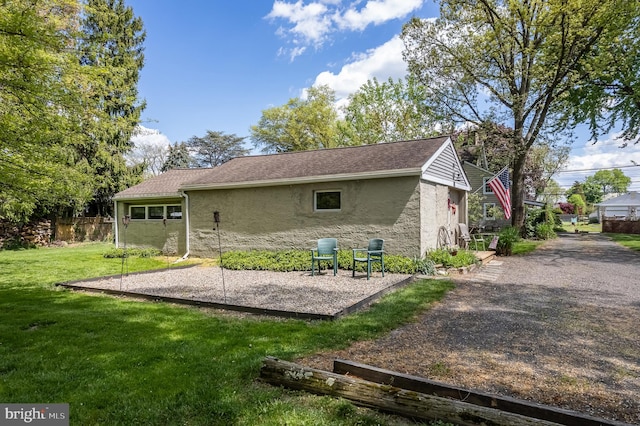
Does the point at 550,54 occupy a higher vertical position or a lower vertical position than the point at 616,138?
higher

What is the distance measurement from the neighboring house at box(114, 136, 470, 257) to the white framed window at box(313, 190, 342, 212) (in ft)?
0.11

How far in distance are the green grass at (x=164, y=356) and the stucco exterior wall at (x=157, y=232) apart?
7.31m

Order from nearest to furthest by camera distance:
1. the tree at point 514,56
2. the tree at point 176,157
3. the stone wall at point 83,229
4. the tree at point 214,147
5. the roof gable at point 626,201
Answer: the tree at point 514,56, the stone wall at point 83,229, the tree at point 176,157, the roof gable at point 626,201, the tree at point 214,147

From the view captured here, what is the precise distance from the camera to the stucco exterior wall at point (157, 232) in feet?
49.1

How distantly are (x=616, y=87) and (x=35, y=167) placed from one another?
21.6 metres

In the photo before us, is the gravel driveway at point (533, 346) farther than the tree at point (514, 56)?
No

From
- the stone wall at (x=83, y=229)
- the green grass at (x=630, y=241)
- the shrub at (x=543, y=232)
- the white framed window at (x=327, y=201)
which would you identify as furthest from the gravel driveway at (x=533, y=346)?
the stone wall at (x=83, y=229)

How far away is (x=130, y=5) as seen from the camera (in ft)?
83.0

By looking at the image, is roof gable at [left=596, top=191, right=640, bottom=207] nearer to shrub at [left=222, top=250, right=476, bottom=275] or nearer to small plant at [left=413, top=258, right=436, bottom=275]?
small plant at [left=413, top=258, right=436, bottom=275]

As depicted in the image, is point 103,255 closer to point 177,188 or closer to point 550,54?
point 177,188

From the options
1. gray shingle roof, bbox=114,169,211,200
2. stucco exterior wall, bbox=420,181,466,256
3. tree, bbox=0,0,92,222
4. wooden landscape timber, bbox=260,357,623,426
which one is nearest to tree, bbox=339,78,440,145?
stucco exterior wall, bbox=420,181,466,256

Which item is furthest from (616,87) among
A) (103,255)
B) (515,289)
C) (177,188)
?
(103,255)

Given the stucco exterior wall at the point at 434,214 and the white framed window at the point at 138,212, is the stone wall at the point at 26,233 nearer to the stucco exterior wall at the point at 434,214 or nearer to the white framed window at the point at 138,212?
the white framed window at the point at 138,212

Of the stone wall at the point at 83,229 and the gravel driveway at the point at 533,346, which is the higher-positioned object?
the stone wall at the point at 83,229
